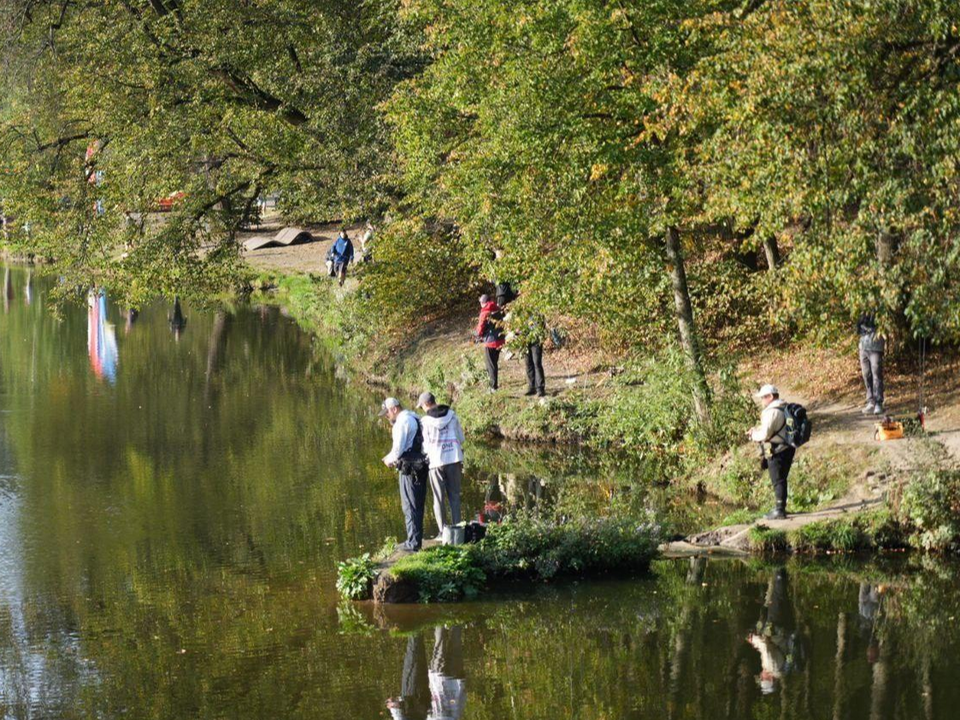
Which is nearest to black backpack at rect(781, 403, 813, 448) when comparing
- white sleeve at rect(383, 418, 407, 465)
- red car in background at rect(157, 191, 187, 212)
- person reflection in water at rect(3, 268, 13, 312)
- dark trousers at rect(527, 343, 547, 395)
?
white sleeve at rect(383, 418, 407, 465)

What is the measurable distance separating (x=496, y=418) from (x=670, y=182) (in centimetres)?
627

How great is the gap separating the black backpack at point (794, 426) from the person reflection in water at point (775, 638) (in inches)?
83.9

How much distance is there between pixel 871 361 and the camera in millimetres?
19094

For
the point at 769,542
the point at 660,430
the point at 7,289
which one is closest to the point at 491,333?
the point at 660,430

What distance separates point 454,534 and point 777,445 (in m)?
4.08

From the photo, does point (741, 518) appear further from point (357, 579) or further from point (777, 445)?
point (357, 579)

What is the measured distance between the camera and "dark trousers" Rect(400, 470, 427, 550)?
49.3 feet

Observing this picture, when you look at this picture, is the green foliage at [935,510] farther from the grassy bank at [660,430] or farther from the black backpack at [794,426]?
the black backpack at [794,426]

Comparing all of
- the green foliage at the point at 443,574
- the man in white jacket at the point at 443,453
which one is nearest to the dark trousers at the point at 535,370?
the man in white jacket at the point at 443,453

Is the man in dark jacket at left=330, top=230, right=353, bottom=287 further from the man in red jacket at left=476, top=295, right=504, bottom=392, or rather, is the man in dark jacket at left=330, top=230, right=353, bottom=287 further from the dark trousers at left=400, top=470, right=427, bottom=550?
the dark trousers at left=400, top=470, right=427, bottom=550

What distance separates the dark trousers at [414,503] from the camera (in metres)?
15.0

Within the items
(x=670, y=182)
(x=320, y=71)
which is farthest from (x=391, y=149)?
(x=670, y=182)

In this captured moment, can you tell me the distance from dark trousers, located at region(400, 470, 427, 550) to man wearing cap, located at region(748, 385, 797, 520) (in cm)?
394

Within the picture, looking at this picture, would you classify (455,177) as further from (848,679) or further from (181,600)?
(848,679)
